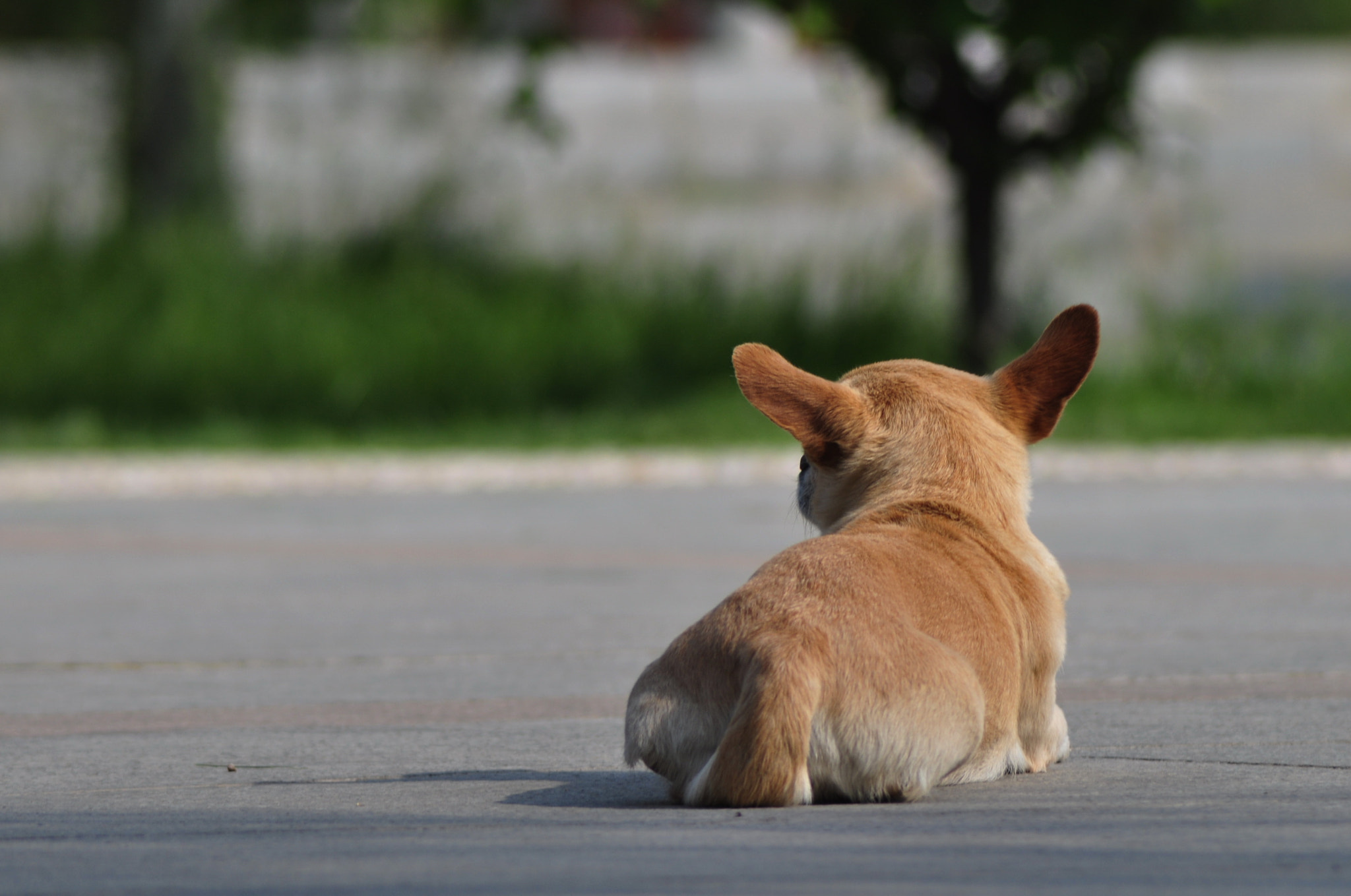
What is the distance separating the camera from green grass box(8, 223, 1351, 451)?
16094 mm

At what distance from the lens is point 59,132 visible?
805 inches

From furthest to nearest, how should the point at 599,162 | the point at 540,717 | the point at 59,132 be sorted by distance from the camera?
the point at 59,132, the point at 599,162, the point at 540,717

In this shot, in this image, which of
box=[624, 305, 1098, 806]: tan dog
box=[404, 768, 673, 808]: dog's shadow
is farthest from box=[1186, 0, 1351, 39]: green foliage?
box=[404, 768, 673, 808]: dog's shadow

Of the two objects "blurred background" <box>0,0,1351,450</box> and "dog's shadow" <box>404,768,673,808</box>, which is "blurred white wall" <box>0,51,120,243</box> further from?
"dog's shadow" <box>404,768,673,808</box>

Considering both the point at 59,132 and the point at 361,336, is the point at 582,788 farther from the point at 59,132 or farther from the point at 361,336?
the point at 59,132

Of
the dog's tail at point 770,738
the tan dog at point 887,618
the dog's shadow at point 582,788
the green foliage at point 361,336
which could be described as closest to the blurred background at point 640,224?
the green foliage at point 361,336

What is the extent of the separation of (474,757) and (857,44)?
38.5 feet

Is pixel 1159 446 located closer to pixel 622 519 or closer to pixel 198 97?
pixel 622 519

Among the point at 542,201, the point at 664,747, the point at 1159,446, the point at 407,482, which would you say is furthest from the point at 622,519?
the point at 542,201

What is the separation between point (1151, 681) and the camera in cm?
589

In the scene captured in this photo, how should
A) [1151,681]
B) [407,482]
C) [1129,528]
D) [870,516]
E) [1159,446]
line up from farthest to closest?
[1159,446] < [407,482] < [1129,528] < [1151,681] < [870,516]

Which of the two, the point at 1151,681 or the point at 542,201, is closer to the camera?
the point at 1151,681

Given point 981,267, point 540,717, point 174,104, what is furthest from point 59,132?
point 540,717

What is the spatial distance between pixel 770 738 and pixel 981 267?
523 inches
